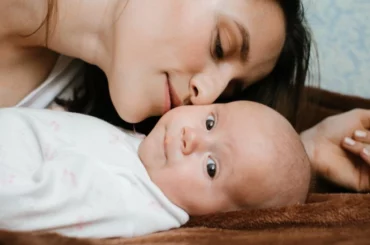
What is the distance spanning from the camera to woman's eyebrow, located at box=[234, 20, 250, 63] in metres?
1.08

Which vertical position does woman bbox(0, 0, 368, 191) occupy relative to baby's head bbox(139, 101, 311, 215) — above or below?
above

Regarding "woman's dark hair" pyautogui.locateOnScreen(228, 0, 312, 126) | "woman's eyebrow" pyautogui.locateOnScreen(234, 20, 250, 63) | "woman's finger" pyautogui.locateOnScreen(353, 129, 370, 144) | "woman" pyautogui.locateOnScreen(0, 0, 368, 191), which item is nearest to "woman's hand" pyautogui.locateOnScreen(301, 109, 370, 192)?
"woman's finger" pyautogui.locateOnScreen(353, 129, 370, 144)

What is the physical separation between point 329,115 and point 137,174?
2.44 feet

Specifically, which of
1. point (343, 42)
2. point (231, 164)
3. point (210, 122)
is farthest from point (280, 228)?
point (343, 42)

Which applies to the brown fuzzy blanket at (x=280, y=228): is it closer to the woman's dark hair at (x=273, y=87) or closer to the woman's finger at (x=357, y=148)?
the woman's finger at (x=357, y=148)

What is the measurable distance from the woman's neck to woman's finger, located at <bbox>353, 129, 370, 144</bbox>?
2.07 feet

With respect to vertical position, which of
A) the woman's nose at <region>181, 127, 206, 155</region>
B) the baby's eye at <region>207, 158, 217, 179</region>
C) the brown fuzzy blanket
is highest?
the woman's nose at <region>181, 127, 206, 155</region>

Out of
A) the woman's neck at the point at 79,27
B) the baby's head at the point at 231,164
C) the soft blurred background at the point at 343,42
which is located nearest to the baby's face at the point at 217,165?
the baby's head at the point at 231,164

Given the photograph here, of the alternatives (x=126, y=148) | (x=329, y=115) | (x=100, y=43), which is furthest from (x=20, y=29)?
(x=329, y=115)

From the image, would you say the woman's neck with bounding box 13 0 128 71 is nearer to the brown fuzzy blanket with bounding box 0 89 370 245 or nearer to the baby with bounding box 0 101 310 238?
the baby with bounding box 0 101 310 238

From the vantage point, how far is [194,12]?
1.06 meters

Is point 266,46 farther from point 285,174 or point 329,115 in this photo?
point 329,115

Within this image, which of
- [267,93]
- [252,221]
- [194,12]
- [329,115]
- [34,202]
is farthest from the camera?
[329,115]

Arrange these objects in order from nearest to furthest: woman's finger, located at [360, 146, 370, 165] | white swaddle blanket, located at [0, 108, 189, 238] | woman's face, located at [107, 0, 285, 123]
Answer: white swaddle blanket, located at [0, 108, 189, 238]
woman's face, located at [107, 0, 285, 123]
woman's finger, located at [360, 146, 370, 165]
